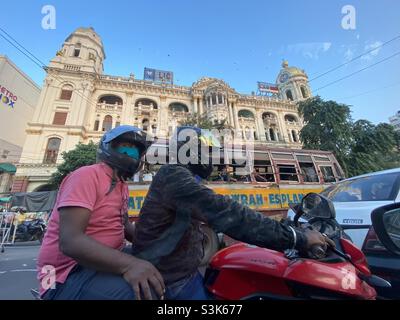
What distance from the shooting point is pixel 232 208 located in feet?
3.76

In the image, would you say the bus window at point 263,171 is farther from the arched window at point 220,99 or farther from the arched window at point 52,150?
the arched window at point 220,99

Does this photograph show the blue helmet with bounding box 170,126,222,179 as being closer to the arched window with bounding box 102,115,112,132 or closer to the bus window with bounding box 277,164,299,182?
the bus window with bounding box 277,164,299,182

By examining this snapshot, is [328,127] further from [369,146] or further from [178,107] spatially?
[178,107]

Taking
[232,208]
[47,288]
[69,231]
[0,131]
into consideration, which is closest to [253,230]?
[232,208]

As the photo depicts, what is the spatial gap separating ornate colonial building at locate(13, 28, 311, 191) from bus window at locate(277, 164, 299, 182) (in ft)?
Result: 70.6

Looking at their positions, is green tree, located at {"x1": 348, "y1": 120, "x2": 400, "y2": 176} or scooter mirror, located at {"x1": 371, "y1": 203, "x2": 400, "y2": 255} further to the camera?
green tree, located at {"x1": 348, "y1": 120, "x2": 400, "y2": 176}


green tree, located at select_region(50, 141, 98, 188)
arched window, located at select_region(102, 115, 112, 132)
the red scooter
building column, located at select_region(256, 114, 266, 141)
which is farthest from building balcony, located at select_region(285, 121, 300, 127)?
the red scooter

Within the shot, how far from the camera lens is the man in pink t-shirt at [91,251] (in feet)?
3.35

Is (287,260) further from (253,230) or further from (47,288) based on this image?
(47,288)

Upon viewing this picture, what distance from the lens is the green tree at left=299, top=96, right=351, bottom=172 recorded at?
16164 millimetres

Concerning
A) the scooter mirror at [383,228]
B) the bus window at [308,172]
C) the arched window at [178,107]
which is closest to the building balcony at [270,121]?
the arched window at [178,107]
